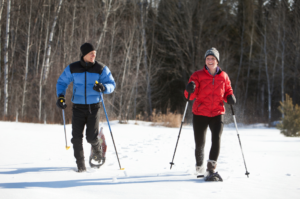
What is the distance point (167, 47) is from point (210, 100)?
19.7 meters

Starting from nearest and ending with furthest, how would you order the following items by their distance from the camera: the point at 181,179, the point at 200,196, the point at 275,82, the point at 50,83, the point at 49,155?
the point at 200,196 → the point at 181,179 → the point at 49,155 → the point at 50,83 → the point at 275,82

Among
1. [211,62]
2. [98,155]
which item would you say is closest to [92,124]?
[98,155]

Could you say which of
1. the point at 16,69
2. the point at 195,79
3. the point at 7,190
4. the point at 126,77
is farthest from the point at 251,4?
the point at 7,190

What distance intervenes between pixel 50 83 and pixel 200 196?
12323mm

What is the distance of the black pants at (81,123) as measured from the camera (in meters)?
3.61

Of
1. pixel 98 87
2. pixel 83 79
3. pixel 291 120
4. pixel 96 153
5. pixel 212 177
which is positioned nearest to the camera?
pixel 212 177

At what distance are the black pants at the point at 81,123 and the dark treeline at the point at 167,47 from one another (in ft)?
41.8

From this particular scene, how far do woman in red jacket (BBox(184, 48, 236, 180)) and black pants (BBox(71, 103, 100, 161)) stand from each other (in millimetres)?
1348

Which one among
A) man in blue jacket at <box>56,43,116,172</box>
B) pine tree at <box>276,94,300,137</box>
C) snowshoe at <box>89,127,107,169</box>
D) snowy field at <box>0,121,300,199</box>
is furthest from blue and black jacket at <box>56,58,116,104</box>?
pine tree at <box>276,94,300,137</box>

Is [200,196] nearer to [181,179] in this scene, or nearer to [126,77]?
[181,179]

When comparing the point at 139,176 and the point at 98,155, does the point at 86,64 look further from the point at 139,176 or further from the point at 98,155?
the point at 139,176

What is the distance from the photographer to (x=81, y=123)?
366 cm

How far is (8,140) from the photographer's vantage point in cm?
607

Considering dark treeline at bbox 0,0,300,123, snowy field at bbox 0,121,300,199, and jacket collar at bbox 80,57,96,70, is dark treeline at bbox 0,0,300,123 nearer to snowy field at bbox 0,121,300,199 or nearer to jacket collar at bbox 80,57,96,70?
snowy field at bbox 0,121,300,199
